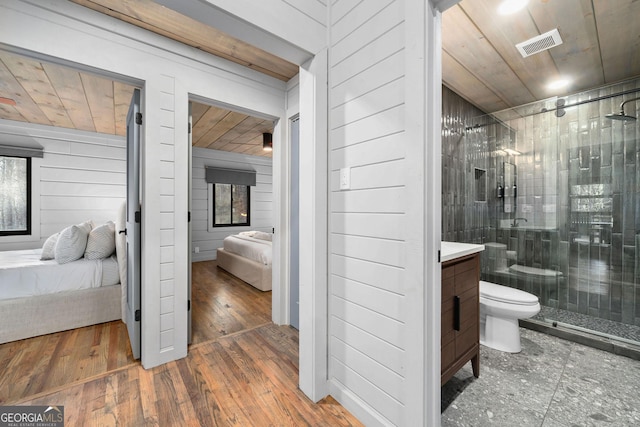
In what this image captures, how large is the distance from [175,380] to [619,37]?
3.99 meters

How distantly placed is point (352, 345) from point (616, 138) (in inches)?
125

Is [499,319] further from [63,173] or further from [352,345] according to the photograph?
[63,173]

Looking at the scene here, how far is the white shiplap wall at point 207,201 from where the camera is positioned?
5648 millimetres

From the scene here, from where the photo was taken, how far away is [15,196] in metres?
3.93

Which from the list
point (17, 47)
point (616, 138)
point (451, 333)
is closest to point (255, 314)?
point (451, 333)

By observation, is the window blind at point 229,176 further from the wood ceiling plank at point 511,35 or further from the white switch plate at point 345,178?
the wood ceiling plank at point 511,35

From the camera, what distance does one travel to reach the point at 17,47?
1528 mm

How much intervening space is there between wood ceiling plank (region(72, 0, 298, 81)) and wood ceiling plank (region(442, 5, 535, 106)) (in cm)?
128

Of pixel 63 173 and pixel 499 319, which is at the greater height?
pixel 63 173

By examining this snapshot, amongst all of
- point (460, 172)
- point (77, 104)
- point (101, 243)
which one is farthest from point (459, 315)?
point (77, 104)

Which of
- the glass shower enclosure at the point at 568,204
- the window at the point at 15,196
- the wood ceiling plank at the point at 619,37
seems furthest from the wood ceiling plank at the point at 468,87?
the window at the point at 15,196

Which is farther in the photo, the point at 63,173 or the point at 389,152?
the point at 63,173

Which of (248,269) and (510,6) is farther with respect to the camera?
(248,269)

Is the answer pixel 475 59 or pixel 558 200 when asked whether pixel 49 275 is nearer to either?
pixel 475 59
